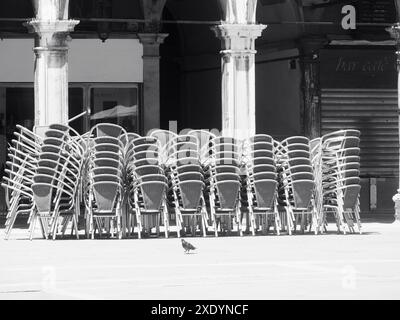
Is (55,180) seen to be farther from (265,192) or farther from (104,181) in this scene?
(265,192)

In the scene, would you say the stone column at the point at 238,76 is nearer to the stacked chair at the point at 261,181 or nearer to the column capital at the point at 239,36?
the column capital at the point at 239,36

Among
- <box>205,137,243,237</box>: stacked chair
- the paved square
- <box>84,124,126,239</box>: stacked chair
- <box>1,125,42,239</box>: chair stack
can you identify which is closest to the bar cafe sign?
<box>205,137,243,237</box>: stacked chair

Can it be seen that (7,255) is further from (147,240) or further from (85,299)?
(85,299)

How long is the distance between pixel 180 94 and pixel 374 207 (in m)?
5.48

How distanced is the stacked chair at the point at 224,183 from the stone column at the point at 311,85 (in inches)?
267

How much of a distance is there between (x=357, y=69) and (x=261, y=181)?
7.80m

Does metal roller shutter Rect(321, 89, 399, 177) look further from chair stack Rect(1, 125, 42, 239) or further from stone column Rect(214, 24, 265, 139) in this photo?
chair stack Rect(1, 125, 42, 239)

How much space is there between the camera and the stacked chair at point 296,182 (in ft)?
66.9

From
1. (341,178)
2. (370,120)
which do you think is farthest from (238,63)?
(370,120)

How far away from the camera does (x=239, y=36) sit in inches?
931

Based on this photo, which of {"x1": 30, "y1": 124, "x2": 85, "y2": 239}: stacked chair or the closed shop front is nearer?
{"x1": 30, "y1": 124, "x2": 85, "y2": 239}: stacked chair

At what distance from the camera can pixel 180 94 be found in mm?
30781

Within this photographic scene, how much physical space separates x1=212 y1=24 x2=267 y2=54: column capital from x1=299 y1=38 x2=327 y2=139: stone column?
3.64 metres

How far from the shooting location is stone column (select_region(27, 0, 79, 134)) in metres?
22.6
